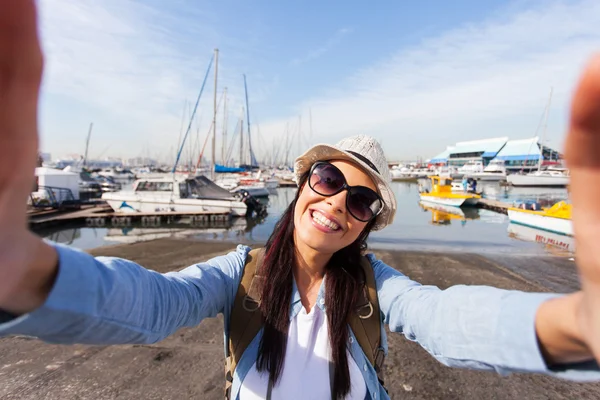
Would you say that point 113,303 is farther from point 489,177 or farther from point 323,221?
point 489,177

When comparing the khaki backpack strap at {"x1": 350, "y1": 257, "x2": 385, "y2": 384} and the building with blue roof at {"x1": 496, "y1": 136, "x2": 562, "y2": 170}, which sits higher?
the building with blue roof at {"x1": 496, "y1": 136, "x2": 562, "y2": 170}

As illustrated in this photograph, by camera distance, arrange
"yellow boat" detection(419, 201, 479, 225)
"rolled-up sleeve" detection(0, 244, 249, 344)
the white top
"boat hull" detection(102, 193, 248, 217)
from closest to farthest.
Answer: "rolled-up sleeve" detection(0, 244, 249, 344)
the white top
"boat hull" detection(102, 193, 248, 217)
"yellow boat" detection(419, 201, 479, 225)

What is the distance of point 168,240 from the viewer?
428 inches

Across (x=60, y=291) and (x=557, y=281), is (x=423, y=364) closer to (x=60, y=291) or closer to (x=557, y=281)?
(x=60, y=291)

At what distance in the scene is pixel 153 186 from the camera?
17.6 metres

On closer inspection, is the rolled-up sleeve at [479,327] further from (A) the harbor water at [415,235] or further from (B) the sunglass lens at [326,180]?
(A) the harbor water at [415,235]

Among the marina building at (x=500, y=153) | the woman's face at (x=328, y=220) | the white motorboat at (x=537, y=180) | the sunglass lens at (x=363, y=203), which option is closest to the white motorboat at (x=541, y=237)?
the sunglass lens at (x=363, y=203)

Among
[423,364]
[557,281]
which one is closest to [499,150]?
[557,281]

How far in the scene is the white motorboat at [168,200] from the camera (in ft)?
55.1

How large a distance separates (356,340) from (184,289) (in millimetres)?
765

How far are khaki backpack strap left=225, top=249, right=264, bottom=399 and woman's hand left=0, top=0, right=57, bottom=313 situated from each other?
88 centimetres

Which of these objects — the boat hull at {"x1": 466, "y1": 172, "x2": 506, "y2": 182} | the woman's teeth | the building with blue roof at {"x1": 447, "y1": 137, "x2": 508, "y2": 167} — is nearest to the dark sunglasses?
the woman's teeth

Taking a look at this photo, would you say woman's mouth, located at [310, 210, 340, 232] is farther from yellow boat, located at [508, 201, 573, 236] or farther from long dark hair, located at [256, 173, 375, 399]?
yellow boat, located at [508, 201, 573, 236]

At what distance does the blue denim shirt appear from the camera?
2.35 feet
